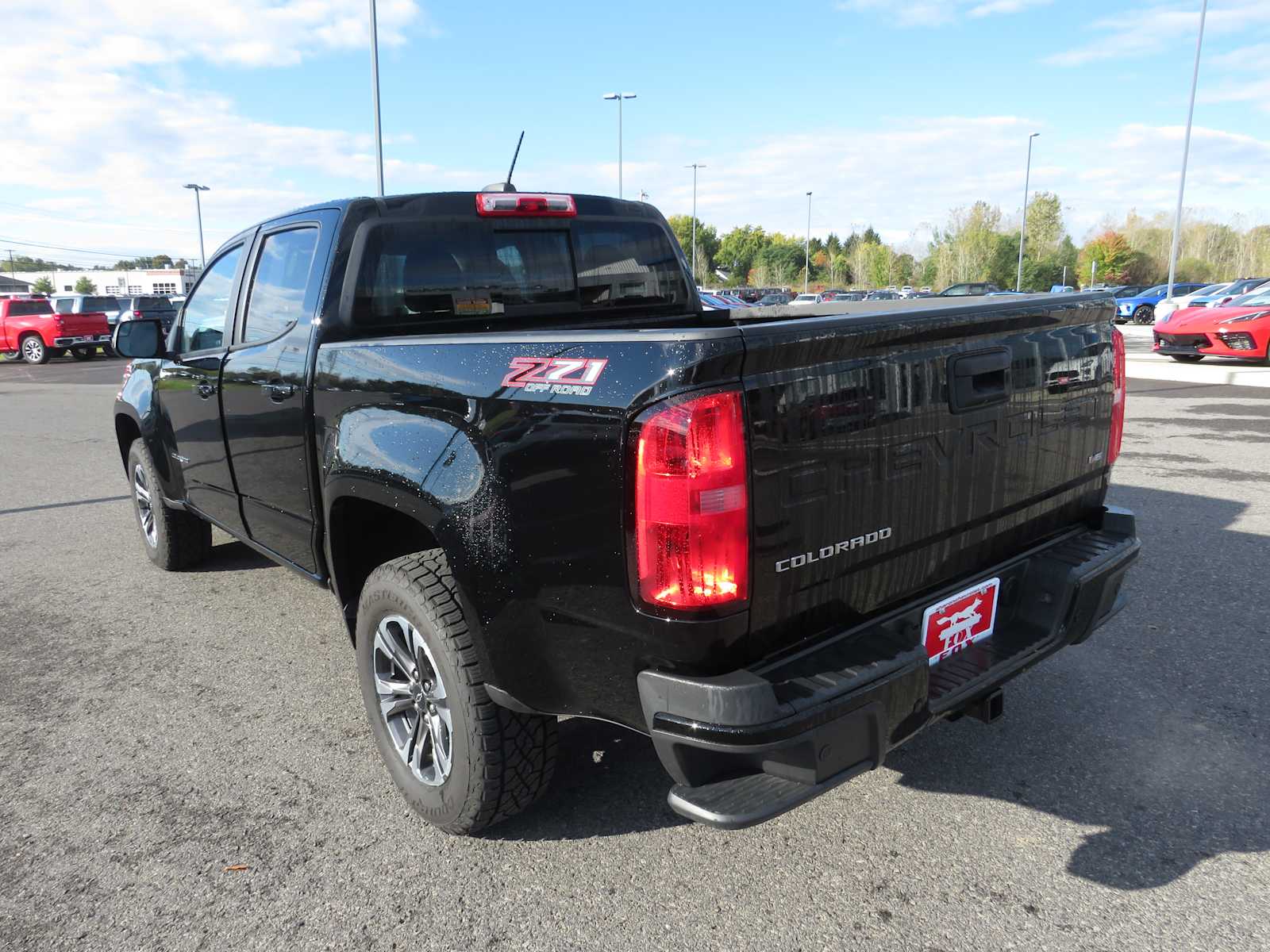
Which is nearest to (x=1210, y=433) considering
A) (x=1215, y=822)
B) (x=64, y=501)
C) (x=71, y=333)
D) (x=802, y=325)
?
(x=1215, y=822)

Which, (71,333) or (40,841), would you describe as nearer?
(40,841)

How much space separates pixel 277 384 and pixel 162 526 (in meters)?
2.39

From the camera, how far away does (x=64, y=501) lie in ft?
24.6

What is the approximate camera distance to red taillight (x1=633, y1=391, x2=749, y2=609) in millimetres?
1905

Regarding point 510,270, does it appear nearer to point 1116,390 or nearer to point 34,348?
point 1116,390

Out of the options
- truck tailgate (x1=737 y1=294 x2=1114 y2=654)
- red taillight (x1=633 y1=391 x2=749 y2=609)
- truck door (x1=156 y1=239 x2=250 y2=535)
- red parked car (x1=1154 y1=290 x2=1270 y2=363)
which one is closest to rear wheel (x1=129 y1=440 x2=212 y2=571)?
truck door (x1=156 y1=239 x2=250 y2=535)

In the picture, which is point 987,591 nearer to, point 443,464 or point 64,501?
point 443,464

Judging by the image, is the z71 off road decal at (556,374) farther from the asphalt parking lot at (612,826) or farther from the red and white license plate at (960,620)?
the asphalt parking lot at (612,826)

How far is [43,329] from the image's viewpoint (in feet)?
83.7

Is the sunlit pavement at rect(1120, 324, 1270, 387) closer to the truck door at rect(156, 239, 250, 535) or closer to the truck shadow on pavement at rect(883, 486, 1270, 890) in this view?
the truck shadow on pavement at rect(883, 486, 1270, 890)

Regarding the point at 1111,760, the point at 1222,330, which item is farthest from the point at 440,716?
Result: the point at 1222,330

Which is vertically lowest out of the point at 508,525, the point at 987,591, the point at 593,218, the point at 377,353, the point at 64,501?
the point at 64,501

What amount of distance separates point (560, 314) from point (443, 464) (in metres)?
1.45

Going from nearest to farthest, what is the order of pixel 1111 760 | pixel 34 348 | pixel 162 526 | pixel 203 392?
pixel 1111 760 < pixel 203 392 < pixel 162 526 < pixel 34 348
